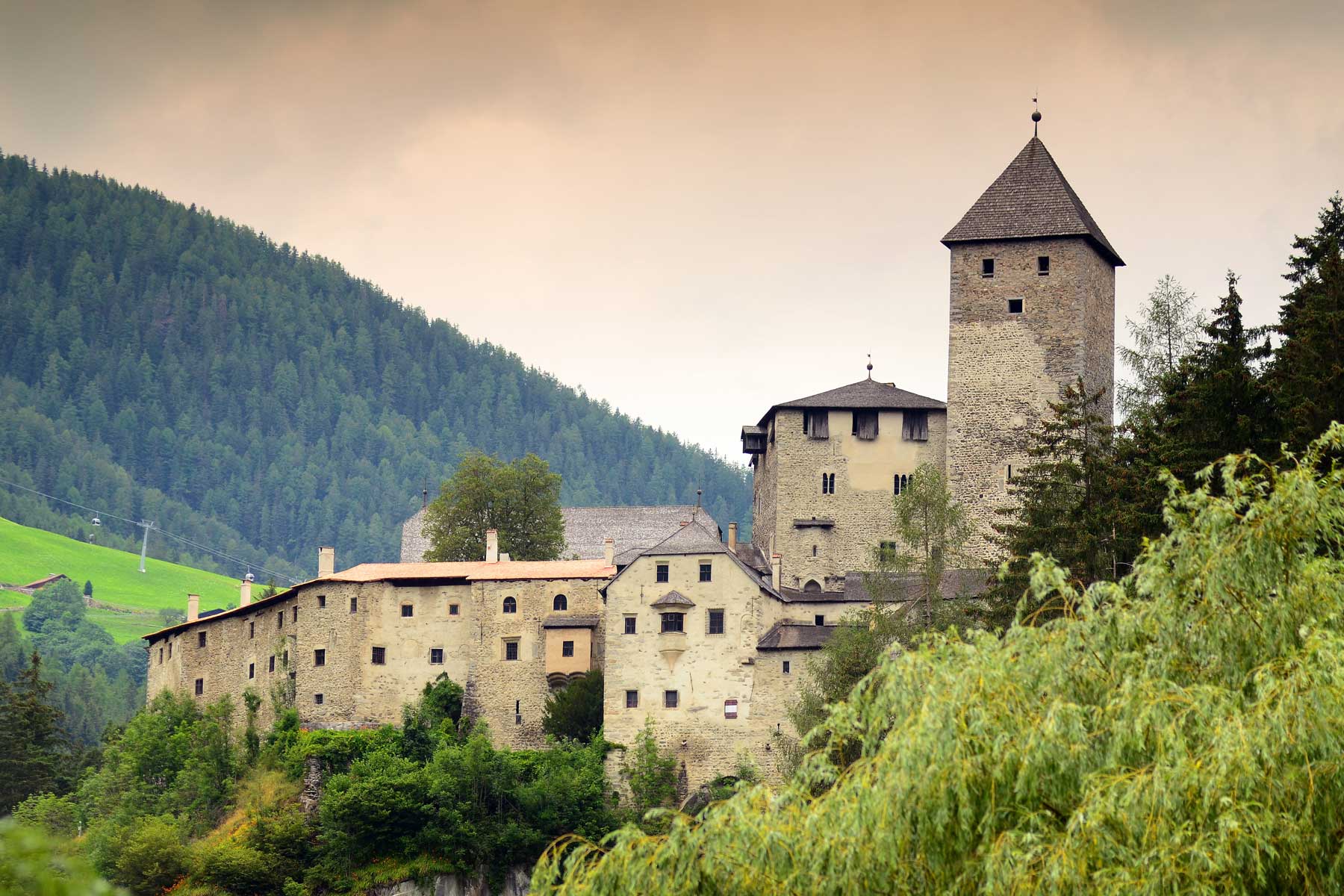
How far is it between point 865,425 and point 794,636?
356 inches

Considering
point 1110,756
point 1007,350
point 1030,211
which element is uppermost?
point 1030,211

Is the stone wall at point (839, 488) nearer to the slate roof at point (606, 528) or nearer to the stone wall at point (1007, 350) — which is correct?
the stone wall at point (1007, 350)

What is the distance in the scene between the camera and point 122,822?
6462 centimetres

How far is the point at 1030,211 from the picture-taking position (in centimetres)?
6794

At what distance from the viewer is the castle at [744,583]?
2432 inches

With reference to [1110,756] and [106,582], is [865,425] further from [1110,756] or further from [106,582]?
[106,582]

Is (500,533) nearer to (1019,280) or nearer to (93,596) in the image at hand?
(1019,280)

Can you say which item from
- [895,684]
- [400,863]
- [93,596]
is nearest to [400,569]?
[400,863]

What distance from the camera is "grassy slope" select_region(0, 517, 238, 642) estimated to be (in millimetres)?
180250

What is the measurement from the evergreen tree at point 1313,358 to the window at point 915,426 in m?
18.8

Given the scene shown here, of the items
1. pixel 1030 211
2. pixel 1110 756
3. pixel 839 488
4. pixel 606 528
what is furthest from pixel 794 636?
pixel 1110 756

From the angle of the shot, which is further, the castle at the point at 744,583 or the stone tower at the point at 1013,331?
the stone tower at the point at 1013,331

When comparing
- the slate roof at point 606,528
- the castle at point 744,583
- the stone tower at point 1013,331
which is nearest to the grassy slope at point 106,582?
the slate roof at point 606,528

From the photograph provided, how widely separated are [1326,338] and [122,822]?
4250cm
